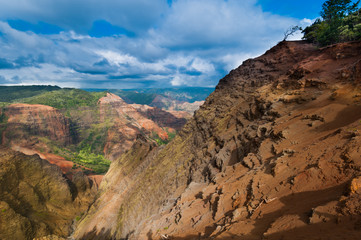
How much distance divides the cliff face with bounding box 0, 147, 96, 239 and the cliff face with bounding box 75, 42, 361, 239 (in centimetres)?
1500

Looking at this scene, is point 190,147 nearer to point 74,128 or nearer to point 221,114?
point 221,114

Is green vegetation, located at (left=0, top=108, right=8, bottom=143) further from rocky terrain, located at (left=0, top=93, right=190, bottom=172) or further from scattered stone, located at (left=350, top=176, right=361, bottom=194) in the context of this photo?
scattered stone, located at (left=350, top=176, right=361, bottom=194)

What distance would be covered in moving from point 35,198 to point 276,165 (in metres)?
45.2

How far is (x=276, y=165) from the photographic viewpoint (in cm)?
808

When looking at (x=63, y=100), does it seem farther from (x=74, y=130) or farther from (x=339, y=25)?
(x=339, y=25)

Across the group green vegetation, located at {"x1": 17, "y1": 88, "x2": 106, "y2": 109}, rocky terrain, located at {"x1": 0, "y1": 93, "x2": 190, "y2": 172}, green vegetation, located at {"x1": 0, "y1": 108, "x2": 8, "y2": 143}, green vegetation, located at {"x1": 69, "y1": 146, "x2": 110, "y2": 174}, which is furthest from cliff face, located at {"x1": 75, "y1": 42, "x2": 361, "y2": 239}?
green vegetation, located at {"x1": 17, "y1": 88, "x2": 106, "y2": 109}

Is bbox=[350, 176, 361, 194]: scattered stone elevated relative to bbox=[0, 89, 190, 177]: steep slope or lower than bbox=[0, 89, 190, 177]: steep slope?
elevated

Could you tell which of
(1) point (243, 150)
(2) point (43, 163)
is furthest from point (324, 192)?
(2) point (43, 163)

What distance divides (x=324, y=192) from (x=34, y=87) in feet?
848

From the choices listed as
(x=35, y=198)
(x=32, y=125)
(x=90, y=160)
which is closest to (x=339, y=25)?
(x=35, y=198)

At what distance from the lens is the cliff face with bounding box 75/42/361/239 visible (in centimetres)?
534

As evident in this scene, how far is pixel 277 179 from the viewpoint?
7578mm

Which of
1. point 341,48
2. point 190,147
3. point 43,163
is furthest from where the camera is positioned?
point 43,163

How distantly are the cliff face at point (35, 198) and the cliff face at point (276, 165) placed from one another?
15.0 m
